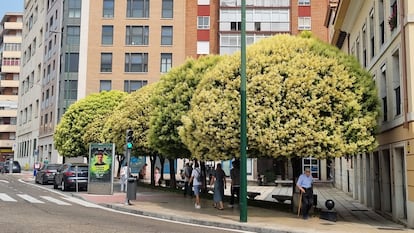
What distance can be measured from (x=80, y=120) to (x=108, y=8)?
16960 mm

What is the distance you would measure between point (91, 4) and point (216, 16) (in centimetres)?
1427

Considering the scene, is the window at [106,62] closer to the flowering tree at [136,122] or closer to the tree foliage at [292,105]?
the flowering tree at [136,122]

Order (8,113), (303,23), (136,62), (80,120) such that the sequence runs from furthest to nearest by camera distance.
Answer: (8,113) < (136,62) < (303,23) < (80,120)

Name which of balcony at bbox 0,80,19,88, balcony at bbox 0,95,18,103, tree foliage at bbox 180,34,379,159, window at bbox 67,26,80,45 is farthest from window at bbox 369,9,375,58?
balcony at bbox 0,80,19,88

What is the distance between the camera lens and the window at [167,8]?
5428 centimetres

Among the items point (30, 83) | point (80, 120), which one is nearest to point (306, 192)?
point (80, 120)

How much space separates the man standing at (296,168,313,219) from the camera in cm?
1484

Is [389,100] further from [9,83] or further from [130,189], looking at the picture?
[9,83]

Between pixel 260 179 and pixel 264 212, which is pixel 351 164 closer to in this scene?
pixel 264 212

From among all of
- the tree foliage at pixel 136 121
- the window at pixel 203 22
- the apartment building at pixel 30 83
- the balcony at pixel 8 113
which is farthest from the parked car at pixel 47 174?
the balcony at pixel 8 113

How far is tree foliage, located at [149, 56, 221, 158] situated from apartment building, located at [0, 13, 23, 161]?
67.2 m

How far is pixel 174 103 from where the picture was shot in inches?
862

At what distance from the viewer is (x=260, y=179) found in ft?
122

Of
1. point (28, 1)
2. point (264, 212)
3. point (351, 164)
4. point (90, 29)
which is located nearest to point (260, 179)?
point (351, 164)
